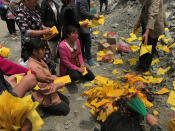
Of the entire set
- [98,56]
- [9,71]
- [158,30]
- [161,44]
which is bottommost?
[98,56]

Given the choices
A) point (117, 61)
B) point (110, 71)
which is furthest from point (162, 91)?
point (117, 61)

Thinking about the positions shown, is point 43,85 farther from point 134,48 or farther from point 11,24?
point 11,24

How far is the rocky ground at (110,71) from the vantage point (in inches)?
104

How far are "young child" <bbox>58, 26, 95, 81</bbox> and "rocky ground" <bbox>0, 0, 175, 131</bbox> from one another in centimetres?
39

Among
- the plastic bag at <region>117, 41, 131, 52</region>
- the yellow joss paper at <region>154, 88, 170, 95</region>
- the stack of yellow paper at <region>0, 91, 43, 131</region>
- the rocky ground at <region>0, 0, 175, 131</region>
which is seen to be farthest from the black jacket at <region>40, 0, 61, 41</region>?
the yellow joss paper at <region>154, 88, 170, 95</region>

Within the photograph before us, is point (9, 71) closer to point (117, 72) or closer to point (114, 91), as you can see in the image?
point (114, 91)

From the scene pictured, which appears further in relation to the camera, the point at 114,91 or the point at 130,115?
the point at 114,91

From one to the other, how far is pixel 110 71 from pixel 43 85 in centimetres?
204

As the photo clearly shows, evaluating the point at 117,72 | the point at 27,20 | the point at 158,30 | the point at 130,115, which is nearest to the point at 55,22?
the point at 27,20

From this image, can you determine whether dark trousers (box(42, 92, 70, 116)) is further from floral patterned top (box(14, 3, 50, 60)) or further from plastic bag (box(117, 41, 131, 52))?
plastic bag (box(117, 41, 131, 52))

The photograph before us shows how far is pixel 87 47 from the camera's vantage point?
13.5 ft

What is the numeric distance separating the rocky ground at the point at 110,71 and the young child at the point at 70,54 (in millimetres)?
387

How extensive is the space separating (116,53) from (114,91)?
224cm

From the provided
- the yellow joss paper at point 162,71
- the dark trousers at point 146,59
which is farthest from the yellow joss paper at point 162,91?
the dark trousers at point 146,59
